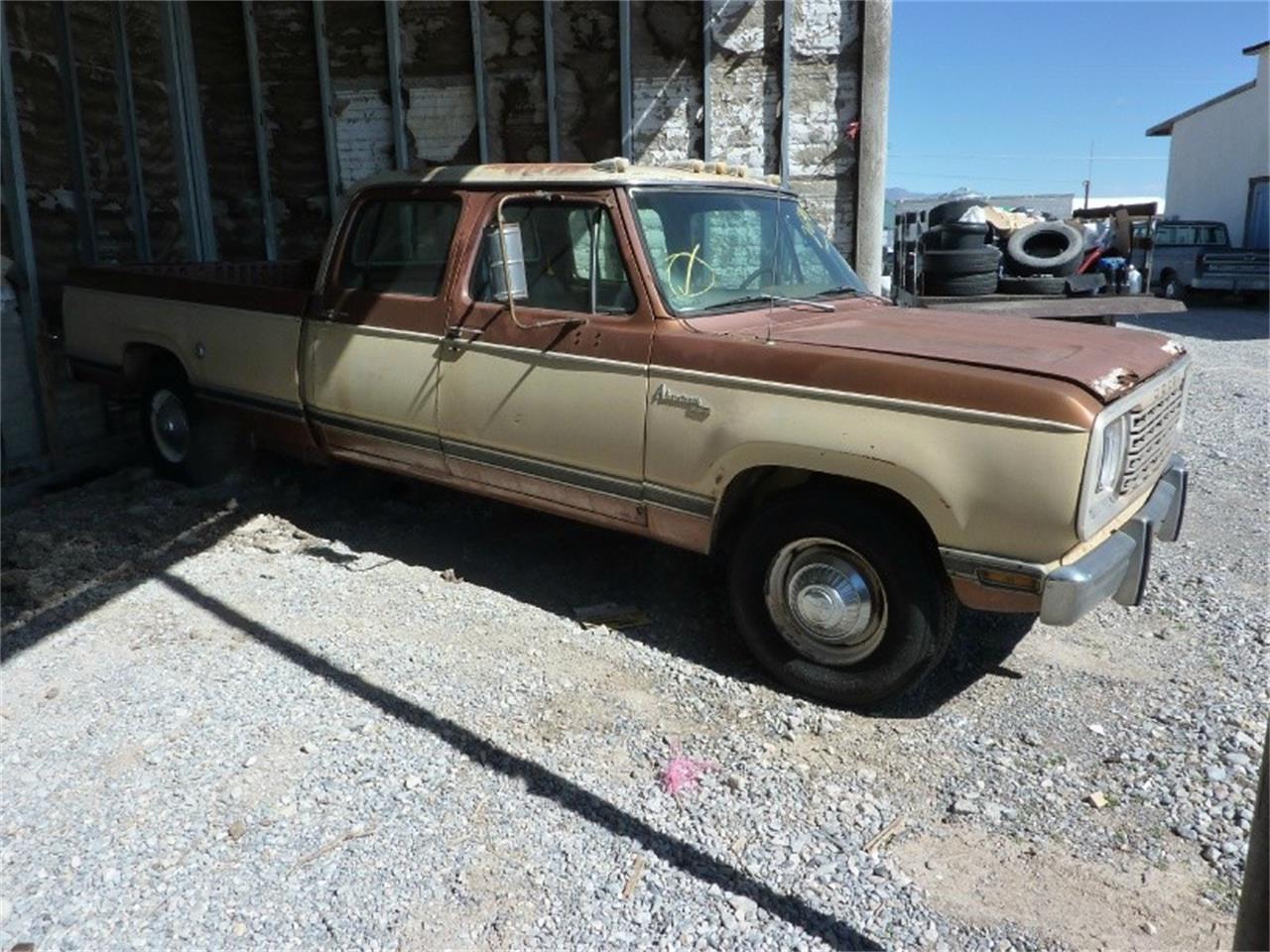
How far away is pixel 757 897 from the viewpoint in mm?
2814

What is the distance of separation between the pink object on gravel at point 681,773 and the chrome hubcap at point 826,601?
687 mm

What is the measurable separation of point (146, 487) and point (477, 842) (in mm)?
4548

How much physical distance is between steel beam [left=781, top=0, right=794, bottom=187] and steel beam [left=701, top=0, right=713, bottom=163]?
1.97ft

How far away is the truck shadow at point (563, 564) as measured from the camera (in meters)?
4.23

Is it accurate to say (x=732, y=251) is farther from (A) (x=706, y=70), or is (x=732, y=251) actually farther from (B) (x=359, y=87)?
(B) (x=359, y=87)

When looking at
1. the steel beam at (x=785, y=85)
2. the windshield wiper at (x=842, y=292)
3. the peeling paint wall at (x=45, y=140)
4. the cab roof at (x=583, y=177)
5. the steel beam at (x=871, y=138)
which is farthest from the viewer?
the steel beam at (x=785, y=85)

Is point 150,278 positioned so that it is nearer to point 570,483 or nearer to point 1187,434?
point 570,483

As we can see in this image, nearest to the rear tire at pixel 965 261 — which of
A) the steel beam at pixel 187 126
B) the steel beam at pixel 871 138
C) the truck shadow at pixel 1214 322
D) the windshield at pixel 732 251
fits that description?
the steel beam at pixel 871 138

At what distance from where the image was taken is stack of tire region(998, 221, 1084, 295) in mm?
8203

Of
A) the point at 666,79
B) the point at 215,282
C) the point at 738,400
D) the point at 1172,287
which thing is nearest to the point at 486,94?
the point at 666,79

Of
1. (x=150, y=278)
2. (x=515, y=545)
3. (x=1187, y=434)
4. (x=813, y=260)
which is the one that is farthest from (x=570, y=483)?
(x=1187, y=434)

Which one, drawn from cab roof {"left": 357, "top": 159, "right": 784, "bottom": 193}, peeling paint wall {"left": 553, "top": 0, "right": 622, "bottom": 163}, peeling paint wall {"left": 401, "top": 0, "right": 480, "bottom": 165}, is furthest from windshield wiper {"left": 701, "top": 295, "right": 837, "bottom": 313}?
peeling paint wall {"left": 401, "top": 0, "right": 480, "bottom": 165}

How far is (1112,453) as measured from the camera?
3.29 meters

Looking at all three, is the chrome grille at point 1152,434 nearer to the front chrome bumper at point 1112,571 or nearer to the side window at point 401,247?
the front chrome bumper at point 1112,571
